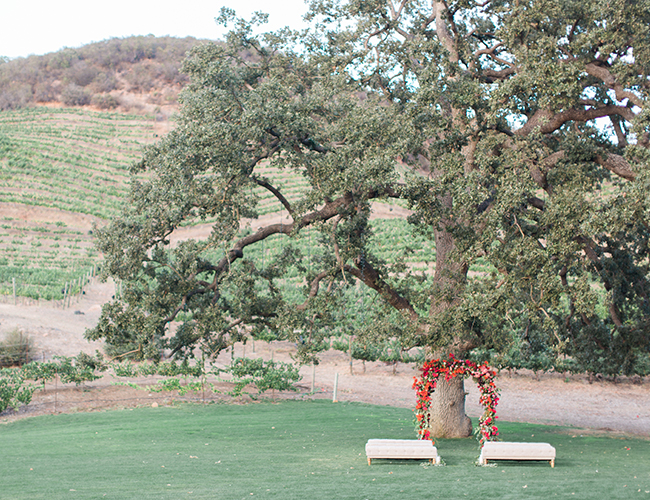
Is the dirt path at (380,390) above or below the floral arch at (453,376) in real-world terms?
below

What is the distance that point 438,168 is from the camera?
11.7 m

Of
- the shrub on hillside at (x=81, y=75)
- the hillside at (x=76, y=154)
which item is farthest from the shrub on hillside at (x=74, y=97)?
the shrub on hillside at (x=81, y=75)

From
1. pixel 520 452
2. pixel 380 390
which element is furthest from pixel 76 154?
pixel 520 452

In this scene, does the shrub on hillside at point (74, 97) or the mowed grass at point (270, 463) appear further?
the shrub on hillside at point (74, 97)

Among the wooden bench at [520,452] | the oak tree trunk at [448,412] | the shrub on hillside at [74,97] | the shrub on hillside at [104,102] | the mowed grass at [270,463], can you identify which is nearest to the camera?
the mowed grass at [270,463]

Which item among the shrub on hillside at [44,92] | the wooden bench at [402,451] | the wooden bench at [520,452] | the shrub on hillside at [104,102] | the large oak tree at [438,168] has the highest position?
the shrub on hillside at [44,92]

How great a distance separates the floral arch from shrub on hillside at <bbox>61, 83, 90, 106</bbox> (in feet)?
290

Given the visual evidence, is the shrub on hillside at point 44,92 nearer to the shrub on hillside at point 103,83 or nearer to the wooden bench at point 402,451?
the shrub on hillside at point 103,83

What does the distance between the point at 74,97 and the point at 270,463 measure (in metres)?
89.9

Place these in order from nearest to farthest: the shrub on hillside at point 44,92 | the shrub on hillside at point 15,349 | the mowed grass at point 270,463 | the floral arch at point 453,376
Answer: the mowed grass at point 270,463
the floral arch at point 453,376
the shrub on hillside at point 15,349
the shrub on hillside at point 44,92

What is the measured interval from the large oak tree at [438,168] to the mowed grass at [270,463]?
1855 millimetres

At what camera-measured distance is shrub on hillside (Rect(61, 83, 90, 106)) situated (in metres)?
88.3

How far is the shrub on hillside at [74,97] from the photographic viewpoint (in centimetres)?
8831

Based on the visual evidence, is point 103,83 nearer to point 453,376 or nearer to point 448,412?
point 448,412
